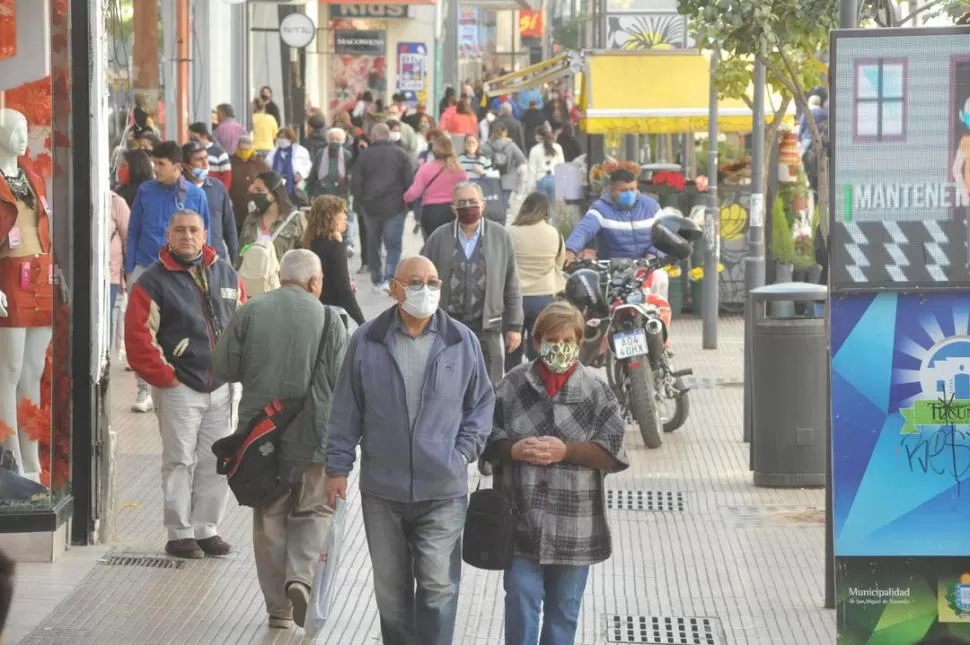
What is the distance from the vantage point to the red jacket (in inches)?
362

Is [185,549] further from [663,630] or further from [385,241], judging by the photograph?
[385,241]

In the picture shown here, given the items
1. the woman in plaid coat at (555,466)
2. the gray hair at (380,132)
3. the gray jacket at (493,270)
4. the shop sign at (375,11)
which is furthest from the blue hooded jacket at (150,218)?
the shop sign at (375,11)

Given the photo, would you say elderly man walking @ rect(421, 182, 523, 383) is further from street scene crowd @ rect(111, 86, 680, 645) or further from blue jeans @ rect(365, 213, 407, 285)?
blue jeans @ rect(365, 213, 407, 285)

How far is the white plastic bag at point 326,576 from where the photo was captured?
736 cm

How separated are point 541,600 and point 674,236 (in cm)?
710

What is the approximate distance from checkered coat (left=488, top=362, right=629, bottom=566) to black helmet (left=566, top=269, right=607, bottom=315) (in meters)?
6.43

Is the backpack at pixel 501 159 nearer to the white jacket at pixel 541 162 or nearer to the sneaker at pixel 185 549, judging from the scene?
the white jacket at pixel 541 162

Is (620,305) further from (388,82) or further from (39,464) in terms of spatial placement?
(388,82)

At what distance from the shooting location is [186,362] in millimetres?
9359

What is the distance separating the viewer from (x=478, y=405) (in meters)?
7.22

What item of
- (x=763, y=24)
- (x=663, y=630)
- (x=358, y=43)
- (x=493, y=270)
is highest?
(x=358, y=43)

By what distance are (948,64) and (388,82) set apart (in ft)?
151

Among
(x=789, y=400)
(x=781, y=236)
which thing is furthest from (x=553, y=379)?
(x=781, y=236)

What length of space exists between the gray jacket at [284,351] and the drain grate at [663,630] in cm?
151
